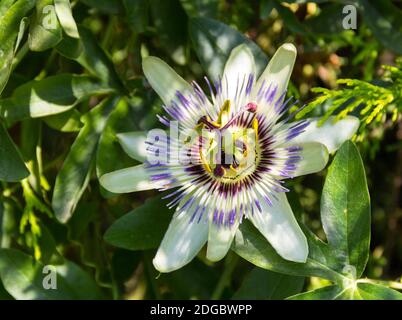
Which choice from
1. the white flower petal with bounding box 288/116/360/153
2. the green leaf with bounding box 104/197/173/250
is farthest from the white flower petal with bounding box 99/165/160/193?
the white flower petal with bounding box 288/116/360/153

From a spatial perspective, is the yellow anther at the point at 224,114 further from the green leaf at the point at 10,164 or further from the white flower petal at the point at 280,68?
the green leaf at the point at 10,164

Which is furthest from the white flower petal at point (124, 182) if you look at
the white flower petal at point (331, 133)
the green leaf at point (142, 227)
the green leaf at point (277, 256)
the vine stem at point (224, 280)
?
the vine stem at point (224, 280)

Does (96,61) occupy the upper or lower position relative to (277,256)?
upper

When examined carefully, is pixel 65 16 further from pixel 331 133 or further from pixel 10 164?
pixel 331 133

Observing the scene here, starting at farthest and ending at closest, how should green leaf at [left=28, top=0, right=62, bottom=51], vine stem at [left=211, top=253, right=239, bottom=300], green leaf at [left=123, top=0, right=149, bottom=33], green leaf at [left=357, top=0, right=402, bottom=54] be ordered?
vine stem at [left=211, top=253, right=239, bottom=300]
green leaf at [left=357, top=0, right=402, bottom=54]
green leaf at [left=123, top=0, right=149, bottom=33]
green leaf at [left=28, top=0, right=62, bottom=51]

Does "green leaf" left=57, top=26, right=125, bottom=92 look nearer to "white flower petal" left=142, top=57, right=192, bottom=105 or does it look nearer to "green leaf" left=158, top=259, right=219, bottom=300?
"white flower petal" left=142, top=57, right=192, bottom=105

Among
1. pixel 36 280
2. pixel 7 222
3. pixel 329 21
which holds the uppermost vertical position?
pixel 329 21

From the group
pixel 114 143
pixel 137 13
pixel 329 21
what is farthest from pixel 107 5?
pixel 329 21
